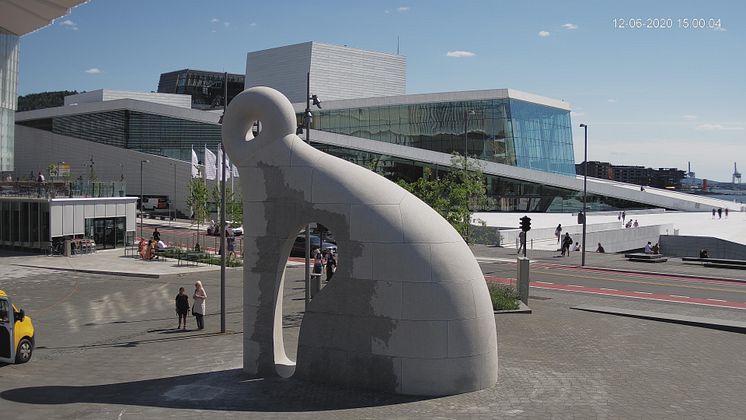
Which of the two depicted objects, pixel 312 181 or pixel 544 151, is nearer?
pixel 312 181

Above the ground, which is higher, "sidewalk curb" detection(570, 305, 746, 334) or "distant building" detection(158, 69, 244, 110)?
"distant building" detection(158, 69, 244, 110)

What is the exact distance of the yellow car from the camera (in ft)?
53.6

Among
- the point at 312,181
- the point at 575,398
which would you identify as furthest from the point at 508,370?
the point at 312,181

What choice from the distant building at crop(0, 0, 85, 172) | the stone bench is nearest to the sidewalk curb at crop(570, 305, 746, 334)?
the stone bench

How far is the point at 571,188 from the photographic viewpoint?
71.8 m

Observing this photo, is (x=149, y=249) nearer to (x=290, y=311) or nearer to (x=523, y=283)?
(x=290, y=311)

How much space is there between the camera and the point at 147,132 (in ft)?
279

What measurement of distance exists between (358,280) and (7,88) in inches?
2383

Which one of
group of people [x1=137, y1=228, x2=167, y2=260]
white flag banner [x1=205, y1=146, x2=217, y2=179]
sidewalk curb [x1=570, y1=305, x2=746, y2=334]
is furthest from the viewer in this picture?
group of people [x1=137, y1=228, x2=167, y2=260]

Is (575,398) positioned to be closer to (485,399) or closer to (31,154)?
(485,399)

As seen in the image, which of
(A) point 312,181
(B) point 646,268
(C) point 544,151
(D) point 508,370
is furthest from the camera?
(C) point 544,151

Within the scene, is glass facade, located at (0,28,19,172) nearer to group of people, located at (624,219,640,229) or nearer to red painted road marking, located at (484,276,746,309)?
red painted road marking, located at (484,276,746,309)

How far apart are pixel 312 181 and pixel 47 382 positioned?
710cm

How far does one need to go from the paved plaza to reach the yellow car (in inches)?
13.8
